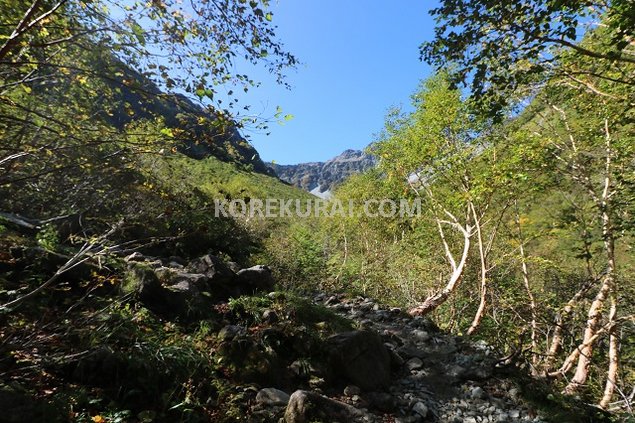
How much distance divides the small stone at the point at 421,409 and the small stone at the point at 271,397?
1891 mm

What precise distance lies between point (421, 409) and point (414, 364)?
136cm

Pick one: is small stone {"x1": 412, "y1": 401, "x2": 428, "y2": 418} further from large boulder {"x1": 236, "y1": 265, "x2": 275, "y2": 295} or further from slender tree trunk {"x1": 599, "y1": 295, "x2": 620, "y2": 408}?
slender tree trunk {"x1": 599, "y1": 295, "x2": 620, "y2": 408}

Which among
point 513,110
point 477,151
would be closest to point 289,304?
point 477,151

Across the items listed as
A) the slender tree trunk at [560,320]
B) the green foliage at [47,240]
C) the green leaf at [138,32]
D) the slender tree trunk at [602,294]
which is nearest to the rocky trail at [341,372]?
the green foliage at [47,240]

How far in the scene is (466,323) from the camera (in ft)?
40.4

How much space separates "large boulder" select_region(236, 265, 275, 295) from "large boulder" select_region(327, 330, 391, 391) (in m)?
2.23

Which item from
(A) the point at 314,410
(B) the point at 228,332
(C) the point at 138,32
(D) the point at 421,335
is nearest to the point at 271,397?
(A) the point at 314,410

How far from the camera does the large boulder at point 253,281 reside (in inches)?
270

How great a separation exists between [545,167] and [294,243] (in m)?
9.14

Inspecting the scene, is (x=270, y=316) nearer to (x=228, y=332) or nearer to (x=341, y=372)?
(x=228, y=332)

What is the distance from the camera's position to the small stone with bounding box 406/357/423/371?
5.86 metres

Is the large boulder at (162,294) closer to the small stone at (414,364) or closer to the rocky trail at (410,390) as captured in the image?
the rocky trail at (410,390)

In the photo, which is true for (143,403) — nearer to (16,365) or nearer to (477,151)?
(16,365)

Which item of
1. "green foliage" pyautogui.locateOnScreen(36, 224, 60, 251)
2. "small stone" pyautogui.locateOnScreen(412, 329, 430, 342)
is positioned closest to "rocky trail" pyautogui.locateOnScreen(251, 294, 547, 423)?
"small stone" pyautogui.locateOnScreen(412, 329, 430, 342)
